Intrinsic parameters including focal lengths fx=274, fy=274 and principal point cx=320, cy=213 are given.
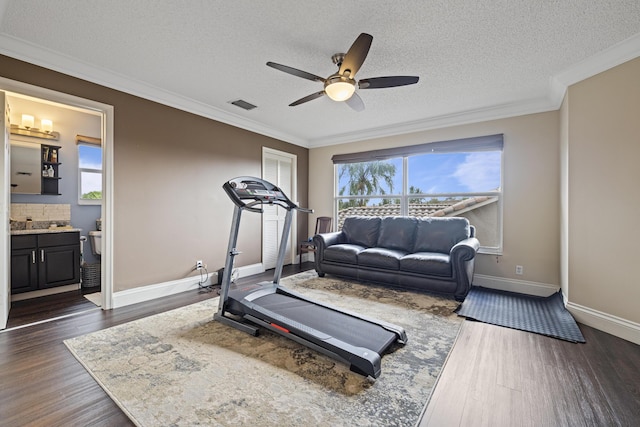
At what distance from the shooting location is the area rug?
2521 mm

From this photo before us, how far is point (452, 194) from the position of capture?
14.3 feet

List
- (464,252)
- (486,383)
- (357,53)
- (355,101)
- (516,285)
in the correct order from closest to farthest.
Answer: (486,383), (357,53), (355,101), (464,252), (516,285)

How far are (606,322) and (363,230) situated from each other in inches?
117

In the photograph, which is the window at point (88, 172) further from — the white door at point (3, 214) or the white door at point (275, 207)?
the white door at point (275, 207)

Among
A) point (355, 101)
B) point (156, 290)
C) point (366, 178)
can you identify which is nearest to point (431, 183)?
point (366, 178)

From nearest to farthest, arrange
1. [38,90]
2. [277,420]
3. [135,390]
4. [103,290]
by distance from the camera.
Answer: [277,420] → [135,390] → [38,90] → [103,290]

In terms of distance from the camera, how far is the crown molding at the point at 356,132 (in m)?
2.44

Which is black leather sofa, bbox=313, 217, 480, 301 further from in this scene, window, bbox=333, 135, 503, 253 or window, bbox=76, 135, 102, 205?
window, bbox=76, 135, 102, 205

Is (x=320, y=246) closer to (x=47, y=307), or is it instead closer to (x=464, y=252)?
(x=464, y=252)

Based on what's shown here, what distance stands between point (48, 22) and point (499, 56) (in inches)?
152

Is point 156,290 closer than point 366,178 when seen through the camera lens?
Yes

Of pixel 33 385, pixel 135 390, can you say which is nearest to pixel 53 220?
pixel 33 385

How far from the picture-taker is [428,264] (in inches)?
136

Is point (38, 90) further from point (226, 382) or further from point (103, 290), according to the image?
point (226, 382)
